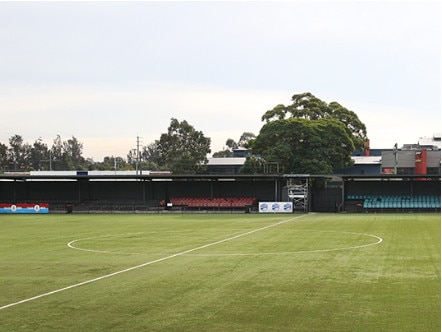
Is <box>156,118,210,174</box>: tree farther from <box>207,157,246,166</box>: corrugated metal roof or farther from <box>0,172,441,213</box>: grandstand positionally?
<box>0,172,441,213</box>: grandstand

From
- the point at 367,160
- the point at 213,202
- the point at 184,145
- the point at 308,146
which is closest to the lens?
the point at 213,202

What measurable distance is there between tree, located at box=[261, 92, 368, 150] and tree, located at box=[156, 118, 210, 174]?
26.1 meters

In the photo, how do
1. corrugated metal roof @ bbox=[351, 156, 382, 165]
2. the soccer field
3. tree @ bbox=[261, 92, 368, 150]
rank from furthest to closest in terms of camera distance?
corrugated metal roof @ bbox=[351, 156, 382, 165]
tree @ bbox=[261, 92, 368, 150]
the soccer field

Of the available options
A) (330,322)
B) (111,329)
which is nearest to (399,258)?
(330,322)

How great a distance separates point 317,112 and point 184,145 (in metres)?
33.9

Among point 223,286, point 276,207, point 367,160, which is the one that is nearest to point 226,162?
point 367,160

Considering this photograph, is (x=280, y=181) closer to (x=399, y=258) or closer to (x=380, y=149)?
(x=399, y=258)

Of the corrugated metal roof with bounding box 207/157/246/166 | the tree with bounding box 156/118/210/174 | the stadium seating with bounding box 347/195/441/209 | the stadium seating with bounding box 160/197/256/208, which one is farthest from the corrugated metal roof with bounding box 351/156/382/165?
the stadium seating with bounding box 160/197/256/208

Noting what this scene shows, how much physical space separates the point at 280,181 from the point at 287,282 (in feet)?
192

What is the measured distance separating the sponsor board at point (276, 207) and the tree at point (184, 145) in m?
52.7

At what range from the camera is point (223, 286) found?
15.9m

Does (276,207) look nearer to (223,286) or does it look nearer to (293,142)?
(293,142)

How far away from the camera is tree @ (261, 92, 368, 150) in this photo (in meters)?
96.9

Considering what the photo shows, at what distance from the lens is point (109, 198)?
260 ft
